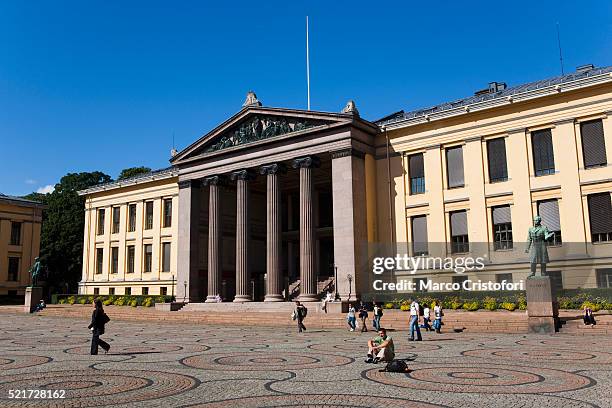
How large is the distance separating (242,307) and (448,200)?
17.9 meters

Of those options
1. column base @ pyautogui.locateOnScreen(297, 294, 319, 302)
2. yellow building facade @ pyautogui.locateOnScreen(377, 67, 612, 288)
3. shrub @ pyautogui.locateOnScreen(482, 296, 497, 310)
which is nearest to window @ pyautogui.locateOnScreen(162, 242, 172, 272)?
column base @ pyautogui.locateOnScreen(297, 294, 319, 302)

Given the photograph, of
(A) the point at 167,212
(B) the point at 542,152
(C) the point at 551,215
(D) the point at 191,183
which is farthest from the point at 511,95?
(A) the point at 167,212

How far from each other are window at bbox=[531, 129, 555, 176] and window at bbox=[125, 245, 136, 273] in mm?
43716

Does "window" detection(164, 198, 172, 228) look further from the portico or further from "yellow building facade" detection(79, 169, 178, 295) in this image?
the portico

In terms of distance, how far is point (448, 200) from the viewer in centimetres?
4191

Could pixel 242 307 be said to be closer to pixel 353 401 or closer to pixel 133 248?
pixel 133 248

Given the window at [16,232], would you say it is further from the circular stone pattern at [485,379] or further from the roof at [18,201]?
the circular stone pattern at [485,379]

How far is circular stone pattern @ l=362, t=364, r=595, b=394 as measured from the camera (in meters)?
11.2

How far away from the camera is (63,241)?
252 ft

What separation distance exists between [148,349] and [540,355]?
12.9 meters

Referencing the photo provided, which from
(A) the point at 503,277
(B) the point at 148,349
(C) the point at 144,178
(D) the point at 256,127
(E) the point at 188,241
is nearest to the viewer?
(B) the point at 148,349

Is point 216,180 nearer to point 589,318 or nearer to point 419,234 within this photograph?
point 419,234

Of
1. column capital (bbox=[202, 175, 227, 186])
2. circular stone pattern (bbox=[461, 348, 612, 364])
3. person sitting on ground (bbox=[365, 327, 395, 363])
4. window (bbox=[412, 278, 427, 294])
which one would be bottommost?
circular stone pattern (bbox=[461, 348, 612, 364])

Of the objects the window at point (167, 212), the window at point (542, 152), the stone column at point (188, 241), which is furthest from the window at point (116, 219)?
the window at point (542, 152)
